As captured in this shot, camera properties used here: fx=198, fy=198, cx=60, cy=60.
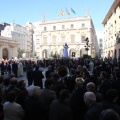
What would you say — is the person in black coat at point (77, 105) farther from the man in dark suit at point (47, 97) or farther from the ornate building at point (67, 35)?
the ornate building at point (67, 35)

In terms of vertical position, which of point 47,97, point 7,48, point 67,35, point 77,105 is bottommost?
point 77,105

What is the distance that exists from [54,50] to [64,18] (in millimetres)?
10610

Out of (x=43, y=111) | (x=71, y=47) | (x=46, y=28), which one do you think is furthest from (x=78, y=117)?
(x=46, y=28)

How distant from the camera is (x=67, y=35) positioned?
61.4m

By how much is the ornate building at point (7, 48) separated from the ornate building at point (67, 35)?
12017mm

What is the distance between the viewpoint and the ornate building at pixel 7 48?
47.1 metres

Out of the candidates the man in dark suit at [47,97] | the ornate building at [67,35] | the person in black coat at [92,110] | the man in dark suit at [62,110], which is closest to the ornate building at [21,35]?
the ornate building at [67,35]

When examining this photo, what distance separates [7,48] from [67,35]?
20287 mm

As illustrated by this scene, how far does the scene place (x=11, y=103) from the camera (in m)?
4.26

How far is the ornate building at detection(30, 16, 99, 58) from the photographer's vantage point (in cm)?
5912

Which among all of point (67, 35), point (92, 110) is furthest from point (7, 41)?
point (92, 110)

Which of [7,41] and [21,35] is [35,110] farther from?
[21,35]

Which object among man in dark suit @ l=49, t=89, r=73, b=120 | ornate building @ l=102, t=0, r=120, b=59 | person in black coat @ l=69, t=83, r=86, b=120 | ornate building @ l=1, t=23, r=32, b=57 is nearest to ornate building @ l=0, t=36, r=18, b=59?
ornate building @ l=102, t=0, r=120, b=59

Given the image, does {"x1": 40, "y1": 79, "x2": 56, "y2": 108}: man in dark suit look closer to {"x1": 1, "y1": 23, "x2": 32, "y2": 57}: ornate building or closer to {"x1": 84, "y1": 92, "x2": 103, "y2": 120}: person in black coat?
{"x1": 84, "y1": 92, "x2": 103, "y2": 120}: person in black coat
